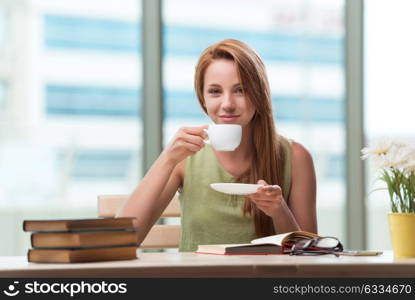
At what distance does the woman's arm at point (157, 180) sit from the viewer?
1882 mm

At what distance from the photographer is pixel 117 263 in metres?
1.31

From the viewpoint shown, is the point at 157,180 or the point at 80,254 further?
the point at 157,180

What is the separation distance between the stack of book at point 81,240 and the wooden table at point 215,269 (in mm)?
34

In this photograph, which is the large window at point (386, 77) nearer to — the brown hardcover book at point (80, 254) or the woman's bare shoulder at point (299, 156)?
the woman's bare shoulder at point (299, 156)

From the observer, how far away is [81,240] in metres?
1.33

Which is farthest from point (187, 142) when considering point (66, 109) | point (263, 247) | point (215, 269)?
→ point (66, 109)

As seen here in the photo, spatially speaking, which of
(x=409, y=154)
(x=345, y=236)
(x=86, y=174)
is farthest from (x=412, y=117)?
(x=409, y=154)

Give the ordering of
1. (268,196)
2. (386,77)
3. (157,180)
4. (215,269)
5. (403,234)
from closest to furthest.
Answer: (215,269) < (403,234) < (268,196) < (157,180) < (386,77)

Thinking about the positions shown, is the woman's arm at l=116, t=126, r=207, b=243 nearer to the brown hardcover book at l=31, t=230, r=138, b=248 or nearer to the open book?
the open book

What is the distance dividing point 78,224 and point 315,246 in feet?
1.79

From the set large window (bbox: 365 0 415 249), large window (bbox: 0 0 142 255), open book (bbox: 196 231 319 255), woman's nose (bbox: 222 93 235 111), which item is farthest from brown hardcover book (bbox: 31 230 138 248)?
large window (bbox: 365 0 415 249)

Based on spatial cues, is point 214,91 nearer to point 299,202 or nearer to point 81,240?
point 299,202

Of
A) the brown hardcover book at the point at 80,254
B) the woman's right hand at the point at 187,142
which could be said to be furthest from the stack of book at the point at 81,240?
the woman's right hand at the point at 187,142

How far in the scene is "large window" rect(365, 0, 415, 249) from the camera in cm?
356
